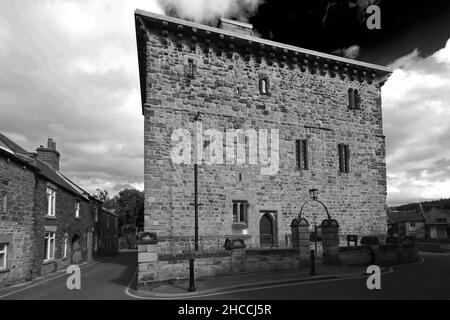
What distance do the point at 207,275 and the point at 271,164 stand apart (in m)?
7.79

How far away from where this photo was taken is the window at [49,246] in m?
19.2

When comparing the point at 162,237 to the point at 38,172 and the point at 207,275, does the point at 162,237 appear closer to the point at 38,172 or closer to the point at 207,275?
the point at 207,275

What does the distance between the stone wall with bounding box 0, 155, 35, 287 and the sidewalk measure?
21.0ft

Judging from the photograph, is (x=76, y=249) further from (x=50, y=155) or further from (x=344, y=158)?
(x=344, y=158)

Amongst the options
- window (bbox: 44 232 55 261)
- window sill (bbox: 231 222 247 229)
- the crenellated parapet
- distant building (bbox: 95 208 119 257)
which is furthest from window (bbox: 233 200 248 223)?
distant building (bbox: 95 208 119 257)

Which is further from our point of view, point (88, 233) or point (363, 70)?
point (88, 233)

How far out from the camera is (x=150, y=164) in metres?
16.5

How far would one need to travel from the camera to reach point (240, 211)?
18.4 metres

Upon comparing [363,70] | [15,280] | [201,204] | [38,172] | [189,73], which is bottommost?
[15,280]

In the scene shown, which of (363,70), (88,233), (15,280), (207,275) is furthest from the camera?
(88,233)

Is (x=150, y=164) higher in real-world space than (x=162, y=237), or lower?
higher
